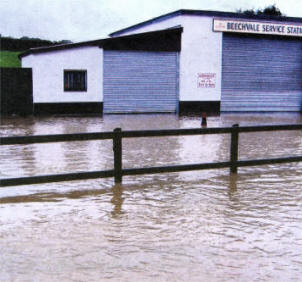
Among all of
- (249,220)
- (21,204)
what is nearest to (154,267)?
(249,220)

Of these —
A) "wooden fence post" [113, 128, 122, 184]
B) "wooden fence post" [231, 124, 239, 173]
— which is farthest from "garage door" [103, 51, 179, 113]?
"wooden fence post" [113, 128, 122, 184]

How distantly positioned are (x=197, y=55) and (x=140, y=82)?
151 inches

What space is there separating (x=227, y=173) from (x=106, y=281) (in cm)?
541

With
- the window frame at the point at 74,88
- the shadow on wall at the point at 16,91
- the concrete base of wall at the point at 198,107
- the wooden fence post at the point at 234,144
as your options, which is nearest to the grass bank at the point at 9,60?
the shadow on wall at the point at 16,91

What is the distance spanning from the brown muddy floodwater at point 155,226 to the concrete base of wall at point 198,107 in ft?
56.5

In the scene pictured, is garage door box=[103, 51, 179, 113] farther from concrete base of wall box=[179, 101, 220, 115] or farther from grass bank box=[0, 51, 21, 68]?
grass bank box=[0, 51, 21, 68]

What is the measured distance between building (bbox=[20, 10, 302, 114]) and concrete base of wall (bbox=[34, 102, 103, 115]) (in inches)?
2.1

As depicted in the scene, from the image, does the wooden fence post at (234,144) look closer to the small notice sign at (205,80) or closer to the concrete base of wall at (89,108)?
the concrete base of wall at (89,108)

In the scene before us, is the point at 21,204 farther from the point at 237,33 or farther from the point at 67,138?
the point at 237,33

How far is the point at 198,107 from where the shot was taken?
27.3 metres

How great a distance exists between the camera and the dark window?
2510 centimetres

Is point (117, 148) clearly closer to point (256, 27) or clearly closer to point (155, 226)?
point (155, 226)

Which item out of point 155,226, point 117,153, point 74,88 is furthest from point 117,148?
point 74,88

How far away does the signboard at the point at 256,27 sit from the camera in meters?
27.1
